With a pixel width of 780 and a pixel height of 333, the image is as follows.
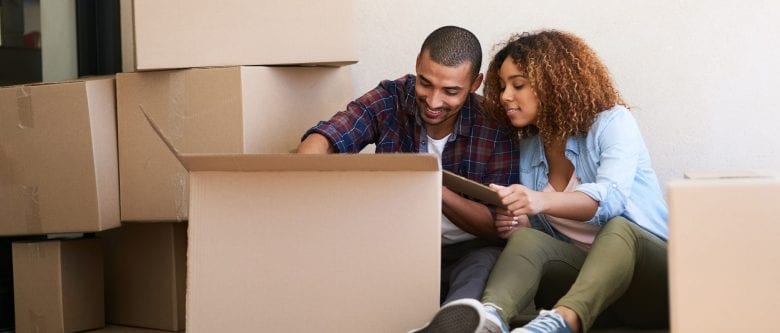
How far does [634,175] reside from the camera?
183 centimetres

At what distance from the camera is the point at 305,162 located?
156 centimetres

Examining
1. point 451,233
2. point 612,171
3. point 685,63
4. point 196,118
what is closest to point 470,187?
point 612,171

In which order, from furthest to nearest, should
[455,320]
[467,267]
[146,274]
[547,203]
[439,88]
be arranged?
[146,274]
[439,88]
[467,267]
[547,203]
[455,320]

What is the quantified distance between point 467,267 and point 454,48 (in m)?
0.42

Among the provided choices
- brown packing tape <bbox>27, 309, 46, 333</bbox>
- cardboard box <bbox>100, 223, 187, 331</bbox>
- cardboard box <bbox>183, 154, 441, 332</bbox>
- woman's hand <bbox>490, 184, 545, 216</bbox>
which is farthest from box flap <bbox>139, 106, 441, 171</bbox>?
brown packing tape <bbox>27, 309, 46, 333</bbox>

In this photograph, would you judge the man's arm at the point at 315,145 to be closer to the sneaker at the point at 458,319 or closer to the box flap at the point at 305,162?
the box flap at the point at 305,162

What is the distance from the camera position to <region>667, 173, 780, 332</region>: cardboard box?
1.25 metres

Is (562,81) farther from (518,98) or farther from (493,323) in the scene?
(493,323)

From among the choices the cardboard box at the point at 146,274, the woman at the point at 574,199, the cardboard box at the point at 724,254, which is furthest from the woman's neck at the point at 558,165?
the cardboard box at the point at 146,274

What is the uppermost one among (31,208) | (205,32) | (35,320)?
(205,32)

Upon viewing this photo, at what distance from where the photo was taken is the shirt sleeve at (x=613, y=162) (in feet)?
5.82

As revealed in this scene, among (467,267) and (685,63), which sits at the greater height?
(685,63)

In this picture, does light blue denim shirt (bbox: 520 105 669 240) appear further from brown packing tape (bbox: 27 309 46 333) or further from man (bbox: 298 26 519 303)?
brown packing tape (bbox: 27 309 46 333)

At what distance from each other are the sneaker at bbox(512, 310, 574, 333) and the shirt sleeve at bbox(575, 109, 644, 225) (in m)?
0.28
